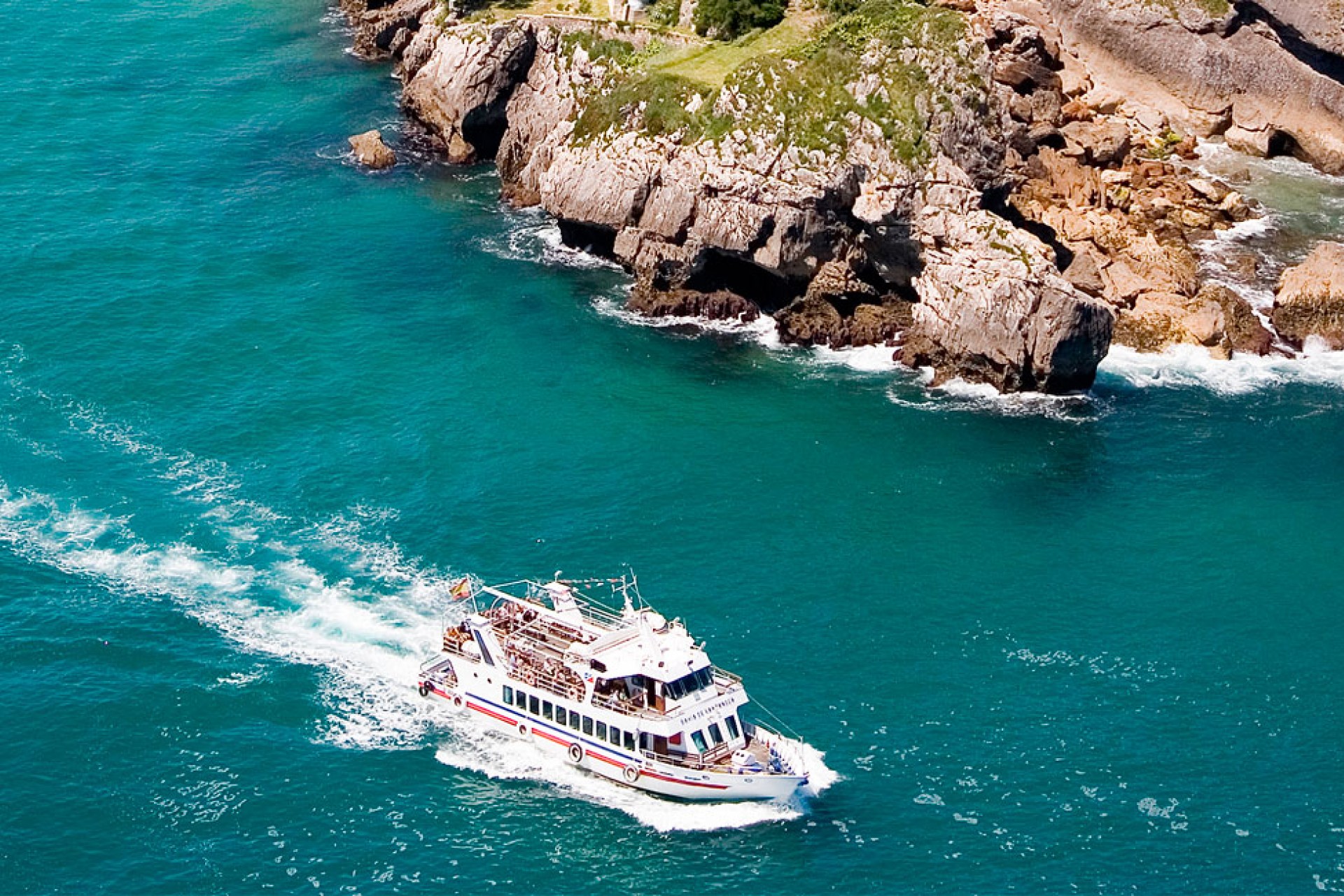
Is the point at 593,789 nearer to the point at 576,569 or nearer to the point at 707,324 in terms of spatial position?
the point at 576,569

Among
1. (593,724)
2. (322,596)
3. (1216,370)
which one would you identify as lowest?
(322,596)

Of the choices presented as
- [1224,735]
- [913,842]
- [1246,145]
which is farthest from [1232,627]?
[1246,145]

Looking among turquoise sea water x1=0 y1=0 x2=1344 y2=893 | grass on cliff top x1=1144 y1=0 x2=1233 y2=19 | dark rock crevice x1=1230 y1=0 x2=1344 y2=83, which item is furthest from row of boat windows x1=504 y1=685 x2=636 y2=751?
dark rock crevice x1=1230 y1=0 x2=1344 y2=83

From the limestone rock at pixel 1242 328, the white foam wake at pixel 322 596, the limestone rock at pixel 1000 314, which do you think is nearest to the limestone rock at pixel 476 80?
the limestone rock at pixel 1000 314

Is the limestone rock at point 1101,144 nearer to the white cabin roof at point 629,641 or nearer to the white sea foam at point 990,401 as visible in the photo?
the white sea foam at point 990,401

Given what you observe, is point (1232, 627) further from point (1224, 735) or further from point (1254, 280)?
point (1254, 280)

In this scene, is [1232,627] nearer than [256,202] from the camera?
Yes

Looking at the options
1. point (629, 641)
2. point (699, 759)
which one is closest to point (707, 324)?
point (629, 641)
